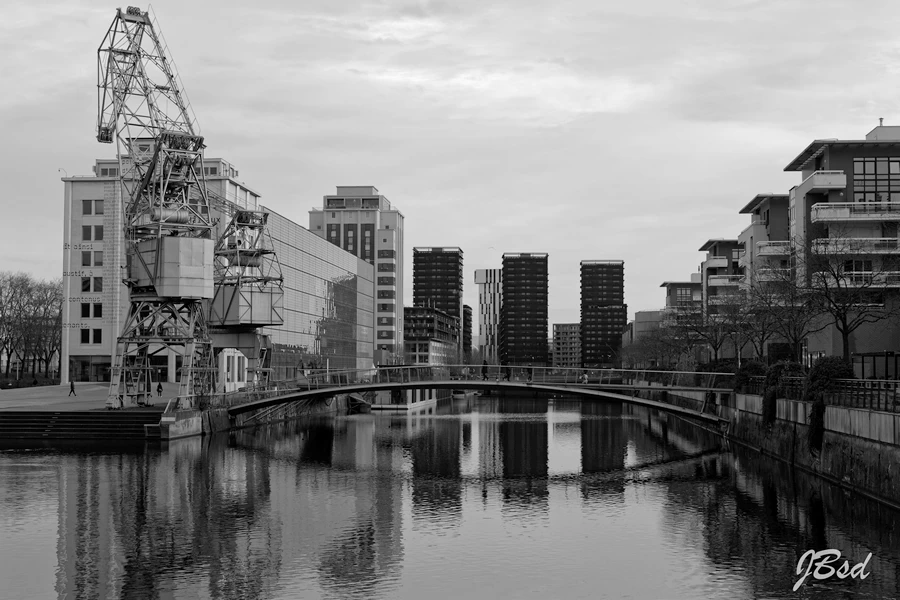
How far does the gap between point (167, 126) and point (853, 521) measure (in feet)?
164

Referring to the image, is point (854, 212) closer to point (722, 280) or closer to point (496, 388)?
point (496, 388)

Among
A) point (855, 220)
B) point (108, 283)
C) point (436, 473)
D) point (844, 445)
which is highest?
point (855, 220)

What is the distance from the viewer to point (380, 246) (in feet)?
558

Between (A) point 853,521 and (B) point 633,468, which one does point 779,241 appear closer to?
(B) point 633,468

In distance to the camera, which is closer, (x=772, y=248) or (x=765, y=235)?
(x=772, y=248)

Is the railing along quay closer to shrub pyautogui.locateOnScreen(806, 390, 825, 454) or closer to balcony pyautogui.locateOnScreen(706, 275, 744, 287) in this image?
shrub pyautogui.locateOnScreen(806, 390, 825, 454)

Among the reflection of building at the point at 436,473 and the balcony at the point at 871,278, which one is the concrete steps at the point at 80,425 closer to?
the reflection of building at the point at 436,473

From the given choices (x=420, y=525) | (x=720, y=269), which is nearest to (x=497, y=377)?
(x=420, y=525)

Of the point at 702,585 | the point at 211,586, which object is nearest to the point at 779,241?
the point at 702,585

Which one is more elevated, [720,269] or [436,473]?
[720,269]

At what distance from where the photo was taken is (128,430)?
59969 millimetres

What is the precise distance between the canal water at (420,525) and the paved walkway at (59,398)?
11.0 meters

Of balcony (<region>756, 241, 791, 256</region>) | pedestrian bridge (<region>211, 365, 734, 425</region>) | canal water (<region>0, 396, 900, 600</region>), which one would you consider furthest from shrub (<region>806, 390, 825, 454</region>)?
balcony (<region>756, 241, 791, 256</region>)

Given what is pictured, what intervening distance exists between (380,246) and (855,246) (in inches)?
4368
